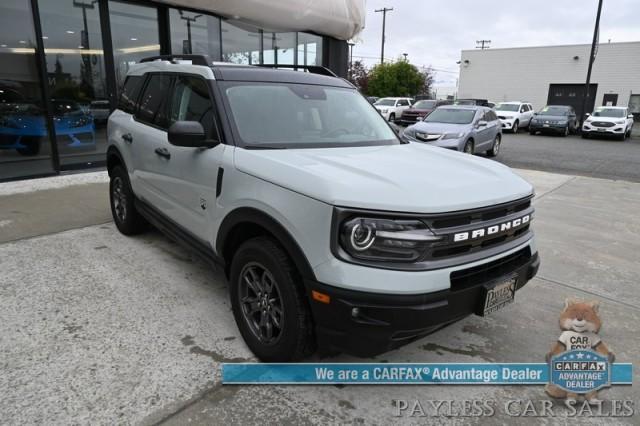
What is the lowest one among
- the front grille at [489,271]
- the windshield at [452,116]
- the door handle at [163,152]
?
the front grille at [489,271]

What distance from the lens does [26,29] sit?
7.99 meters

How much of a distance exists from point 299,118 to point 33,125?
751cm

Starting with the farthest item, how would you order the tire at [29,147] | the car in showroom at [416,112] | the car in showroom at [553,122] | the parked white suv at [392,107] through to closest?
the parked white suv at [392,107]
the car in showroom at [416,112]
the car in showroom at [553,122]
the tire at [29,147]

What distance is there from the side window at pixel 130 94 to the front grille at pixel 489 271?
3692 mm

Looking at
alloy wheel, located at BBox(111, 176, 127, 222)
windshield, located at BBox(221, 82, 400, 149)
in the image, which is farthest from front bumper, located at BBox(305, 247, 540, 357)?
alloy wheel, located at BBox(111, 176, 127, 222)

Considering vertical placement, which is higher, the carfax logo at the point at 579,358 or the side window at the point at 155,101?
the side window at the point at 155,101

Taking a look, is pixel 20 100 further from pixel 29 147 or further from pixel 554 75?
pixel 554 75

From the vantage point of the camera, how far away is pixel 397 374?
8.84ft

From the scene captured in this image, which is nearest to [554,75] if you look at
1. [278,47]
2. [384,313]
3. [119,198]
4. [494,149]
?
[494,149]

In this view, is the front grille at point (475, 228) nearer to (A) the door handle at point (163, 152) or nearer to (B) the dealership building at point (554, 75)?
(A) the door handle at point (163, 152)

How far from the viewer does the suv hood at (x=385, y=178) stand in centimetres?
219

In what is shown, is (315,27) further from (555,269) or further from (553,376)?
(553,376)

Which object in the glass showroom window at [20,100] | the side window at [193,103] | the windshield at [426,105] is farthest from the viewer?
the windshield at [426,105]

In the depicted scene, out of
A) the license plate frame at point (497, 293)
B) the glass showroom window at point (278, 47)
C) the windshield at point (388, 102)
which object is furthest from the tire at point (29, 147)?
the windshield at point (388, 102)
